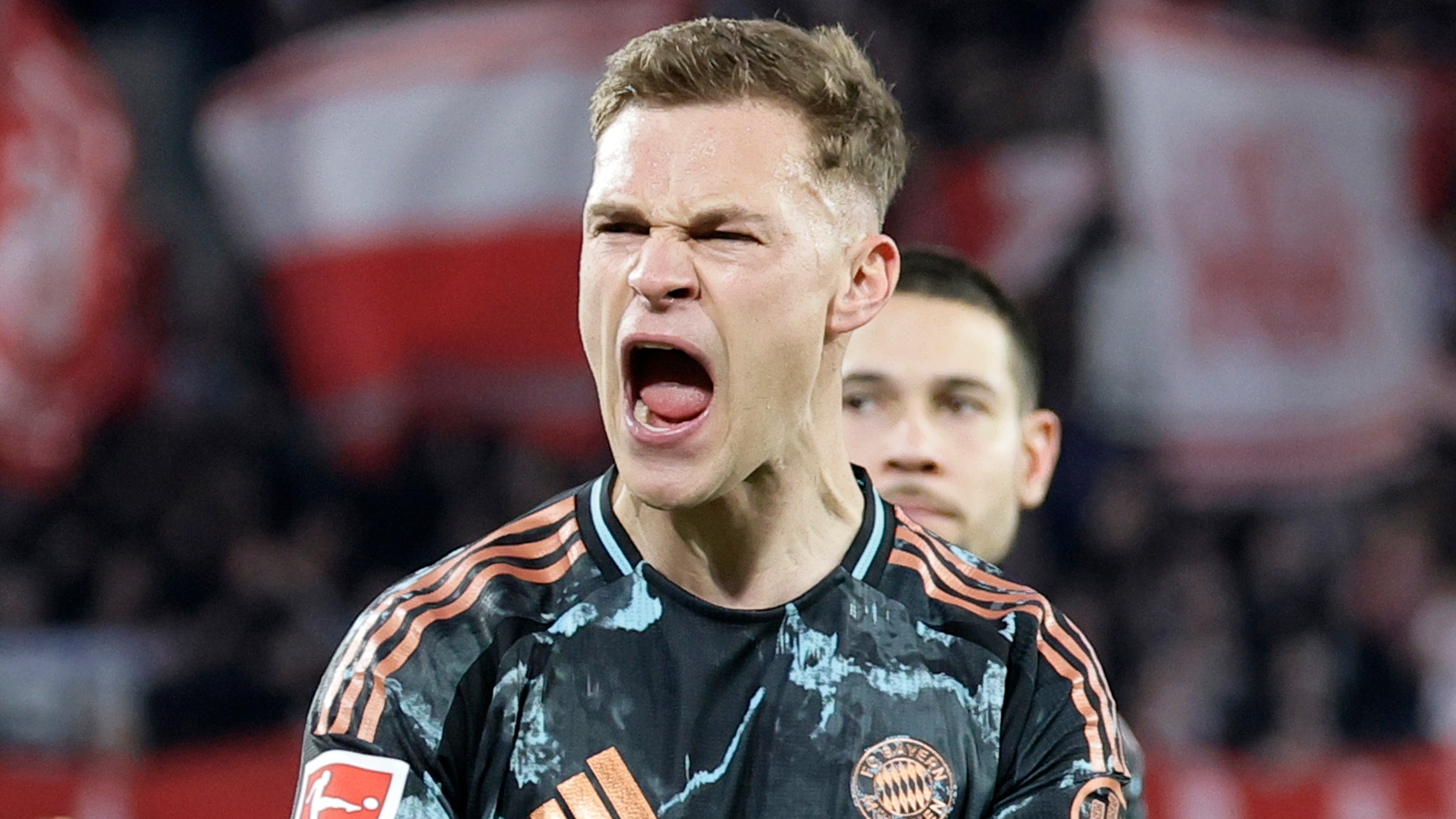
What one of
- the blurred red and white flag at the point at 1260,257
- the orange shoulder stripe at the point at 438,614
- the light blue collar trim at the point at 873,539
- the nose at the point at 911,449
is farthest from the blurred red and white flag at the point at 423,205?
the orange shoulder stripe at the point at 438,614

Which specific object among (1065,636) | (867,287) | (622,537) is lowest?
(1065,636)

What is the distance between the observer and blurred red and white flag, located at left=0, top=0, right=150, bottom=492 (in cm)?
784

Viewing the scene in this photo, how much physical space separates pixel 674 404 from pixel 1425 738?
5156 millimetres

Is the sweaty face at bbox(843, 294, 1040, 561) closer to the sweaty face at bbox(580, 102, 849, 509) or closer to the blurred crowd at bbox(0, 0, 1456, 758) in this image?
the sweaty face at bbox(580, 102, 849, 509)

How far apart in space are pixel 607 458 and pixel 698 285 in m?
5.80

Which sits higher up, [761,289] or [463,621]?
[761,289]

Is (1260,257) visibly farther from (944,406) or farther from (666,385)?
(666,385)

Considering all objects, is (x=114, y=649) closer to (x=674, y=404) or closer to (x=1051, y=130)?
(x=1051, y=130)

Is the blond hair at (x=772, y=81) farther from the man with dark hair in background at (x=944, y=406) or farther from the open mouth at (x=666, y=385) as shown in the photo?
the man with dark hair in background at (x=944, y=406)

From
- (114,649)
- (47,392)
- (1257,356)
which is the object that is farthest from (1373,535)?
(47,392)

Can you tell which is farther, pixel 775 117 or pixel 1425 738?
pixel 1425 738

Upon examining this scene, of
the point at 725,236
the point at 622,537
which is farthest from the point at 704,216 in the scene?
the point at 622,537

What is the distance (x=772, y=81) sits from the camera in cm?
183

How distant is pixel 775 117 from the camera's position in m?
1.83
